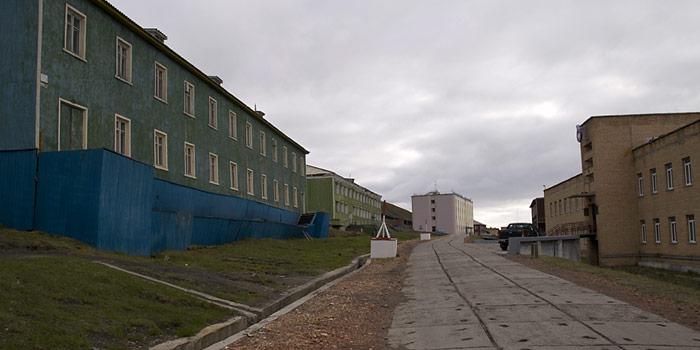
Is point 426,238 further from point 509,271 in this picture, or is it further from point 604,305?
point 604,305

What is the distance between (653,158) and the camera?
4162 cm

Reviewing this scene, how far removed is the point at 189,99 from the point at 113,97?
764 centimetres

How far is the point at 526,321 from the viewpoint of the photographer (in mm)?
10188

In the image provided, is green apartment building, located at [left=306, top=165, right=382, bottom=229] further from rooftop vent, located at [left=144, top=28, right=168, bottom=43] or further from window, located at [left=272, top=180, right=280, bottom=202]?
rooftop vent, located at [left=144, top=28, right=168, bottom=43]

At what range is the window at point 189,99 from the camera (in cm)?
2938

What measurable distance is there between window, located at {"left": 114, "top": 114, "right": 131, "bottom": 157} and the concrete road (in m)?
12.2

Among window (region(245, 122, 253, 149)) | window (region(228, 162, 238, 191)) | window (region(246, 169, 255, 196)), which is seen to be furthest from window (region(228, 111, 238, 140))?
window (region(246, 169, 255, 196))

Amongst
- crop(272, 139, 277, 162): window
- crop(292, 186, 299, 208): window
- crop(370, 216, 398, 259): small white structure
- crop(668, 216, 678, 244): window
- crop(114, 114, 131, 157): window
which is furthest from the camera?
crop(292, 186, 299, 208): window

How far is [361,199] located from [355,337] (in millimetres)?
82920

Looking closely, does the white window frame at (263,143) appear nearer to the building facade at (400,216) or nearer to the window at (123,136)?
the window at (123,136)

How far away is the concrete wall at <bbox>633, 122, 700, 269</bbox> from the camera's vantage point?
3519 centimetres

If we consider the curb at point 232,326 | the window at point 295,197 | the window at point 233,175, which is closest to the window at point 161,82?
the window at point 233,175

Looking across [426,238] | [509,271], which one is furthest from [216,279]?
[426,238]

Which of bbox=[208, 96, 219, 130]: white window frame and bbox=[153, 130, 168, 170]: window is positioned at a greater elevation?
bbox=[208, 96, 219, 130]: white window frame
